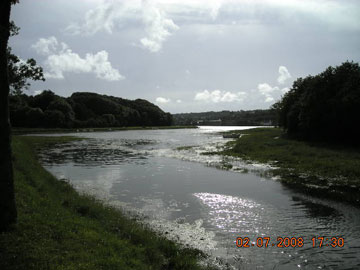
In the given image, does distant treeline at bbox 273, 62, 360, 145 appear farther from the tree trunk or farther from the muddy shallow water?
the tree trunk

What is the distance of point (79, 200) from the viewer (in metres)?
16.7

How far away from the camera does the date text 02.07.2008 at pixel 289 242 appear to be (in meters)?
12.3

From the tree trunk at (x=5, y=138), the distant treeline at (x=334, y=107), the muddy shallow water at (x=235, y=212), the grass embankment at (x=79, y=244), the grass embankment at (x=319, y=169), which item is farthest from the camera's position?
the distant treeline at (x=334, y=107)

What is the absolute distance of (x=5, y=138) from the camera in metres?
9.19

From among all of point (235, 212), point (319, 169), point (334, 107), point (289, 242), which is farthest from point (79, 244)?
point (334, 107)

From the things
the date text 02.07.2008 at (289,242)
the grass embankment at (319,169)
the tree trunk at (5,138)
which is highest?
the tree trunk at (5,138)

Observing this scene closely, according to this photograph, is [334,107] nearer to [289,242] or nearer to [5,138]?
[289,242]

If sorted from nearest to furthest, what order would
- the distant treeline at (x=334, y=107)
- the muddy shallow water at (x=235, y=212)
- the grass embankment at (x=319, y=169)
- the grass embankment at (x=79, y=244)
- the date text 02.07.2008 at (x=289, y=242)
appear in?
the grass embankment at (x=79, y=244), the muddy shallow water at (x=235, y=212), the date text 02.07.2008 at (x=289, y=242), the grass embankment at (x=319, y=169), the distant treeline at (x=334, y=107)

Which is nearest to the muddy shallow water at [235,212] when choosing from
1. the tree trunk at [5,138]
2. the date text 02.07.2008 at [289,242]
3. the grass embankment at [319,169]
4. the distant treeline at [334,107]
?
the date text 02.07.2008 at [289,242]

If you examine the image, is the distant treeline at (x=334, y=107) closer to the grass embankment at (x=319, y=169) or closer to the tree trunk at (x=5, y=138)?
the grass embankment at (x=319, y=169)

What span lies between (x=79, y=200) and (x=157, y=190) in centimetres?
739

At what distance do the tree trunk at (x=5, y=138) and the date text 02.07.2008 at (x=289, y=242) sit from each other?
8998 mm

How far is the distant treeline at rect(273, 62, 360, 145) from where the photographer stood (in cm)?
4234

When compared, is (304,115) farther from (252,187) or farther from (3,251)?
(3,251)
